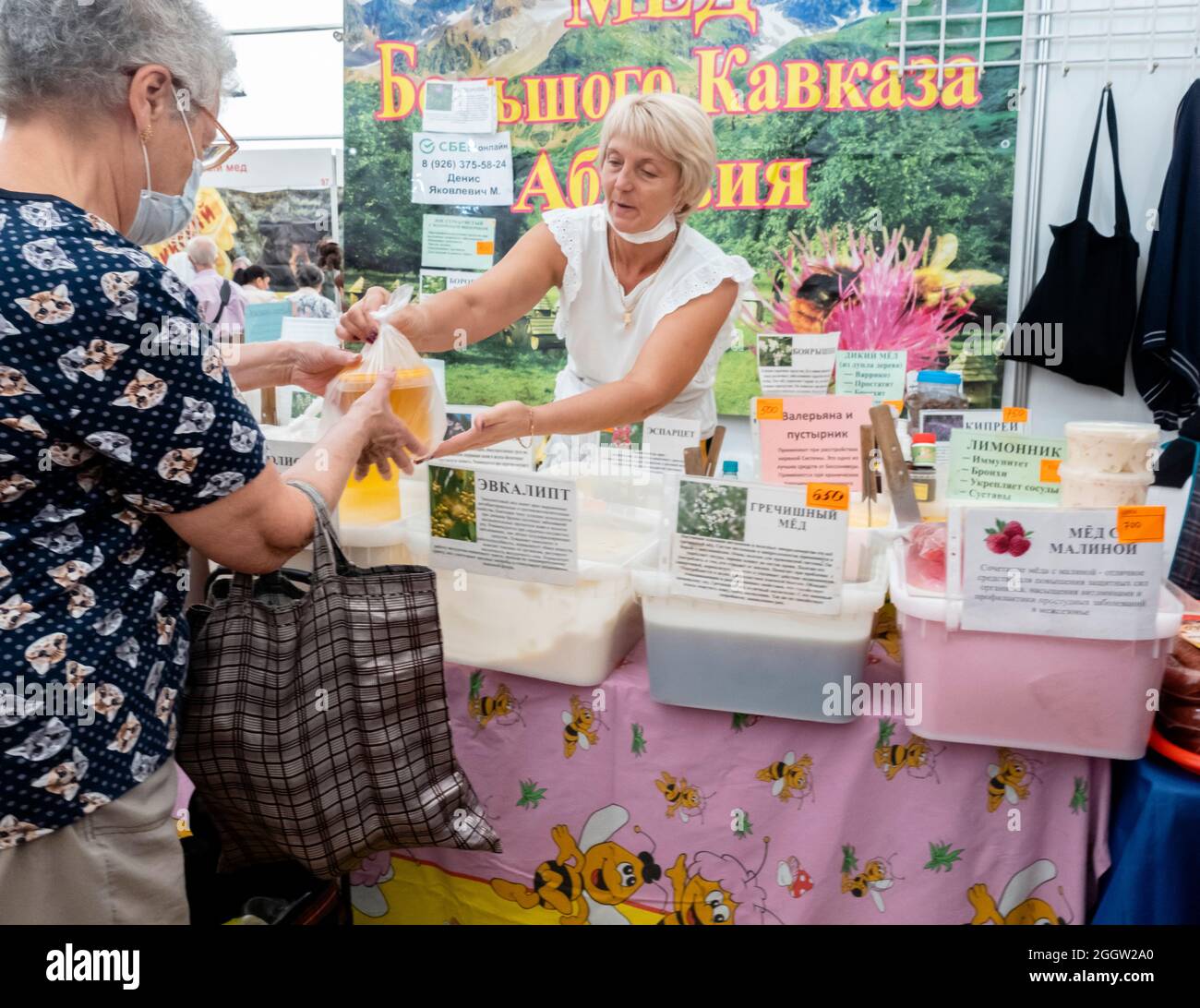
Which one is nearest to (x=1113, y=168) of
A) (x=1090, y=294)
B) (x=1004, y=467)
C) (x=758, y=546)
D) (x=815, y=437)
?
(x=1090, y=294)

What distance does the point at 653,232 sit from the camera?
2.35 metres

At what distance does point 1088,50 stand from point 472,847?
3.83 m

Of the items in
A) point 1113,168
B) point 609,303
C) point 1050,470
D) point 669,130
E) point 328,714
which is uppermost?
point 1113,168

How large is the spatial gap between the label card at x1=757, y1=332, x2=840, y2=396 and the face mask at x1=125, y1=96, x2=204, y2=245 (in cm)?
143

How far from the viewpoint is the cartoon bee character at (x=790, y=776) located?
4.44 ft

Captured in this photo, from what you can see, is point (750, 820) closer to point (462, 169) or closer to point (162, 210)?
point (162, 210)

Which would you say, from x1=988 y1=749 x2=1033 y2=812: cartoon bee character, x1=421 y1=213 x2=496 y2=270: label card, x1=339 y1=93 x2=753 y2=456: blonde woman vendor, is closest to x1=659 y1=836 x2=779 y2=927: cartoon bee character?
x1=988 y1=749 x2=1033 y2=812: cartoon bee character

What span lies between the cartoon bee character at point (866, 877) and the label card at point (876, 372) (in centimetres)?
134

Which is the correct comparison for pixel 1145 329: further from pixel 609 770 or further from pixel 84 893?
pixel 84 893

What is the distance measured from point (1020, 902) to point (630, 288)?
1.65m

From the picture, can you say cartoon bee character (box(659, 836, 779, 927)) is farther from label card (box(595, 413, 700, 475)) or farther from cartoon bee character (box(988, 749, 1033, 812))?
label card (box(595, 413, 700, 475))

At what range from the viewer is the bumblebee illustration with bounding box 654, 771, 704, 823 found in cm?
141

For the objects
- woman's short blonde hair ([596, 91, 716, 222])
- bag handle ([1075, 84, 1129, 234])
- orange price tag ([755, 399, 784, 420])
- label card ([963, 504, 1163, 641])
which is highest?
bag handle ([1075, 84, 1129, 234])

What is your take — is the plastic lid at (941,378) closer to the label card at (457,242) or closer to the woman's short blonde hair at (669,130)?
the woman's short blonde hair at (669,130)
